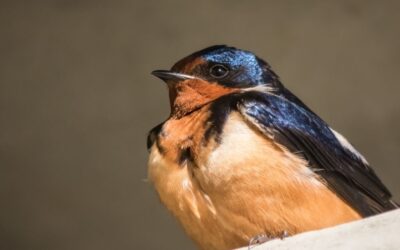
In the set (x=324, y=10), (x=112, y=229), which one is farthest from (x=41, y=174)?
(x=324, y=10)

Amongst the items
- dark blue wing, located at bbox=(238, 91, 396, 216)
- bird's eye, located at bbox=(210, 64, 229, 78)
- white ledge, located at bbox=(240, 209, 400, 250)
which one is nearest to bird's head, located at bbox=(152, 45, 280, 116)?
bird's eye, located at bbox=(210, 64, 229, 78)

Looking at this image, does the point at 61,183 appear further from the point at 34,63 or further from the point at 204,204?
the point at 204,204

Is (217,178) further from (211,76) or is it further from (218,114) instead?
(211,76)

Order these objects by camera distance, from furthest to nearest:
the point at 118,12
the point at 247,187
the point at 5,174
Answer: the point at 5,174
the point at 118,12
the point at 247,187

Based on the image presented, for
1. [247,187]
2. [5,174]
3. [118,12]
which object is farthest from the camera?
[5,174]

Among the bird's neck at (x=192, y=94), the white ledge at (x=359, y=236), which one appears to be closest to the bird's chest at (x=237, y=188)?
the bird's neck at (x=192, y=94)

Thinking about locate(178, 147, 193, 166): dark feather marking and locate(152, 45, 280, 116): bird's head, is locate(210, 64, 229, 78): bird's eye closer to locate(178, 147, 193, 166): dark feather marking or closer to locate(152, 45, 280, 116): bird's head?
locate(152, 45, 280, 116): bird's head
